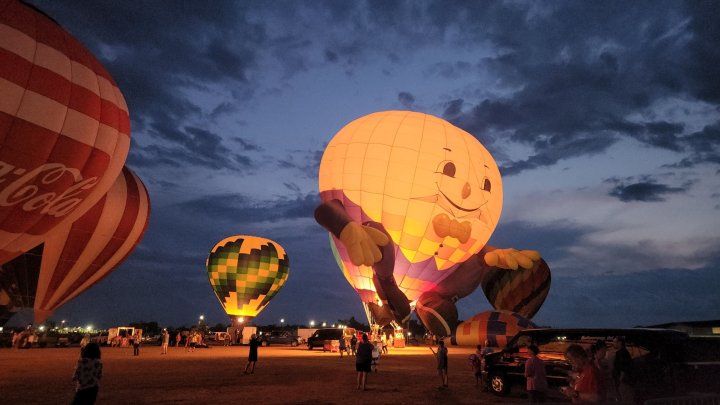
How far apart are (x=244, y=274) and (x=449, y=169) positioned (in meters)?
21.7

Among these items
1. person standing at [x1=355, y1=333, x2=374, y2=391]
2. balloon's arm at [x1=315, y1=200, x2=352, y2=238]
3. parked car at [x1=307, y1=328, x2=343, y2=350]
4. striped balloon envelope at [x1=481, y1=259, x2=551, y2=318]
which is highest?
balloon's arm at [x1=315, y1=200, x2=352, y2=238]

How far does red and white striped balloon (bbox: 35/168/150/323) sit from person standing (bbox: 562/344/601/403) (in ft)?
73.1

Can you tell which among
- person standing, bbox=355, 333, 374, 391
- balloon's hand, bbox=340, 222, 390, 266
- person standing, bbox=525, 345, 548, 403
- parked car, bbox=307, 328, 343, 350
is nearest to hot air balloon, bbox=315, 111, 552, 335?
balloon's hand, bbox=340, 222, 390, 266

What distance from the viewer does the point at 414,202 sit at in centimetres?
2472

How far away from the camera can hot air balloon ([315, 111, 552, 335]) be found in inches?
973

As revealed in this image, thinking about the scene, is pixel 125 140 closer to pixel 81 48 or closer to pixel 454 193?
pixel 81 48

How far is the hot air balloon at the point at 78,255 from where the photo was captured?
72.9 feet

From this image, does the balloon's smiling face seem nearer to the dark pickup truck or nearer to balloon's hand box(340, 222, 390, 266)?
balloon's hand box(340, 222, 390, 266)

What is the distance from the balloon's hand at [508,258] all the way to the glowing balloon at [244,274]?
790 inches

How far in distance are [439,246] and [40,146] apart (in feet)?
59.6

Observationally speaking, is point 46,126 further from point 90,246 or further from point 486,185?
point 486,185

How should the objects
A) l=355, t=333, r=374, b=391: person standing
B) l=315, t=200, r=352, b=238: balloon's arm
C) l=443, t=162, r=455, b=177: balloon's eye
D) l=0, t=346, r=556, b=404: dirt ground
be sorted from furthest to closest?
l=443, t=162, r=455, b=177: balloon's eye < l=315, t=200, r=352, b=238: balloon's arm < l=355, t=333, r=374, b=391: person standing < l=0, t=346, r=556, b=404: dirt ground

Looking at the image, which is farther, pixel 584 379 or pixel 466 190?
pixel 466 190

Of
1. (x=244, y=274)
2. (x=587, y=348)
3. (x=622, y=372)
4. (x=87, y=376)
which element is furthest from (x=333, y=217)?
(x=244, y=274)
